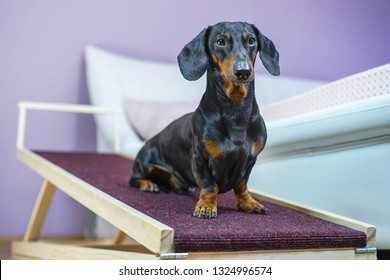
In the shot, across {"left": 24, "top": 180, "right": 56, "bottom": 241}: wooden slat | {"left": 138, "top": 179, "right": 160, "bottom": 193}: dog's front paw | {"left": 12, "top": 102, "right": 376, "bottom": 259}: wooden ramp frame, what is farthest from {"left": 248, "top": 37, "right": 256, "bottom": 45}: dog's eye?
{"left": 24, "top": 180, "right": 56, "bottom": 241}: wooden slat

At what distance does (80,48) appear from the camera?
2125mm

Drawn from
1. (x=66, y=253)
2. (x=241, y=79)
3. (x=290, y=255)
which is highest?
(x=241, y=79)

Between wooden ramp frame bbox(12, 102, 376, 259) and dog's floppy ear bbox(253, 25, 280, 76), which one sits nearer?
wooden ramp frame bbox(12, 102, 376, 259)

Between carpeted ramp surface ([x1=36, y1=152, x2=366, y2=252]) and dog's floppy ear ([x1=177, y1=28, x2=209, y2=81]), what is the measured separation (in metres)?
0.25

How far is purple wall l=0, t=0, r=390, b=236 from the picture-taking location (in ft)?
4.85

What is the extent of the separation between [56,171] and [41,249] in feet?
0.79

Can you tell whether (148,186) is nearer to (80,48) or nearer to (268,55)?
(268,55)

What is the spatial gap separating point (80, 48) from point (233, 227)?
1.36 metres

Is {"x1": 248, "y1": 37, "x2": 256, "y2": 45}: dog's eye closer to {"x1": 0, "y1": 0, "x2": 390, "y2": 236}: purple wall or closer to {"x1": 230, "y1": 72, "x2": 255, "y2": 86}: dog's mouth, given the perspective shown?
{"x1": 230, "y1": 72, "x2": 255, "y2": 86}: dog's mouth

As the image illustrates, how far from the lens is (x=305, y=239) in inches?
38.0

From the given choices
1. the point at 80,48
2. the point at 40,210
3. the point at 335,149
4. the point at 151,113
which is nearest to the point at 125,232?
the point at 335,149

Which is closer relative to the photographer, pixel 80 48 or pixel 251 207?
pixel 251 207

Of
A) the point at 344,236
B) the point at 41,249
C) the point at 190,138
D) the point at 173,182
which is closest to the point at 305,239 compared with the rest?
the point at 344,236
